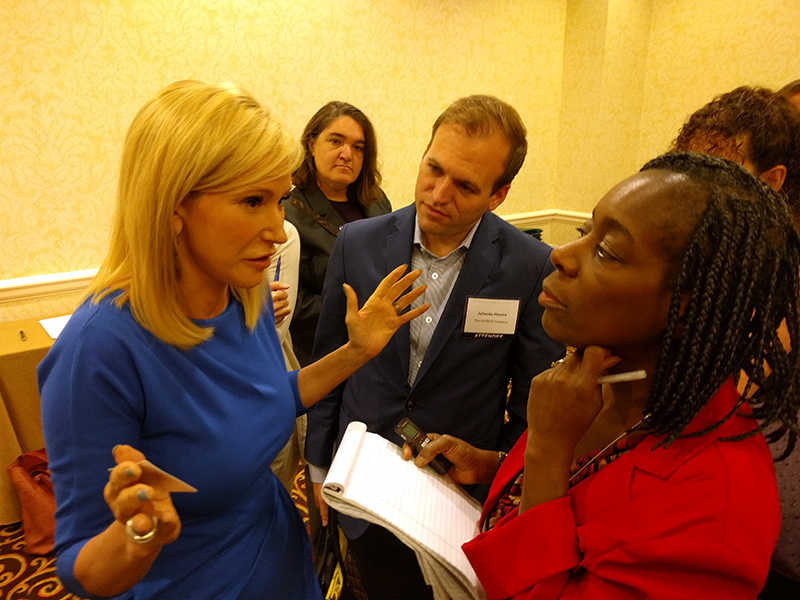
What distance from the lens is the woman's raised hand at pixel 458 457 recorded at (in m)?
1.20

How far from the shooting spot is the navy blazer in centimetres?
147

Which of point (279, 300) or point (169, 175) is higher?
point (169, 175)

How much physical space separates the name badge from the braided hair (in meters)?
0.66

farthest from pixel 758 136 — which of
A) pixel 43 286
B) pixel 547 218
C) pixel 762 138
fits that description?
pixel 547 218

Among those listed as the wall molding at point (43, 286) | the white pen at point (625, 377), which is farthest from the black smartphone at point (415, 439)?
the wall molding at point (43, 286)

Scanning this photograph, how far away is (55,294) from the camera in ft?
9.50

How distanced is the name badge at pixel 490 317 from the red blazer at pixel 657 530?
0.65 meters

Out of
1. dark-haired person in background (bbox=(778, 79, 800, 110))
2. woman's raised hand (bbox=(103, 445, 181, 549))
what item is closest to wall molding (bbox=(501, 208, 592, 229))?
dark-haired person in background (bbox=(778, 79, 800, 110))

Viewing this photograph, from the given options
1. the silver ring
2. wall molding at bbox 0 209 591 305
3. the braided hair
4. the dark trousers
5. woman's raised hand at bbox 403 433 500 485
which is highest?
the braided hair

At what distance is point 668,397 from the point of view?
0.79 meters

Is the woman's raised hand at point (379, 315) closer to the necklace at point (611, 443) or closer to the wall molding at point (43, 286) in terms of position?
the necklace at point (611, 443)

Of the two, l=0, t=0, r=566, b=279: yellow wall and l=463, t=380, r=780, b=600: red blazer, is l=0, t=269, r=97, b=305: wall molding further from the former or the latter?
l=463, t=380, r=780, b=600: red blazer

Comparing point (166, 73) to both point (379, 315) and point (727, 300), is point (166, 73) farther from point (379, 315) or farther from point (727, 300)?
point (727, 300)

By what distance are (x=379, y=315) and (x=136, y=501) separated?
2.55 ft
